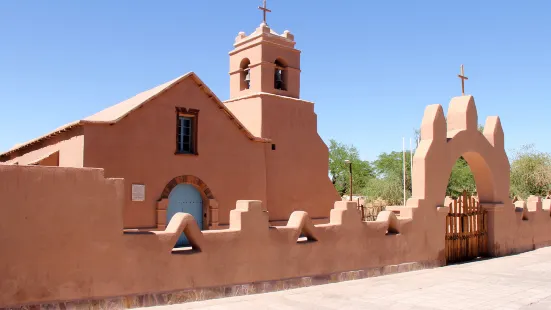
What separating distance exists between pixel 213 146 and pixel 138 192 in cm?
289

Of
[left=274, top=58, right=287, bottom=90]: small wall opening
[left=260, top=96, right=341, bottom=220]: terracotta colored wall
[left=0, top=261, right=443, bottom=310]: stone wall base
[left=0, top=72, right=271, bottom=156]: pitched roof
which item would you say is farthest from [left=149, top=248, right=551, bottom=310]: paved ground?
[left=274, top=58, right=287, bottom=90]: small wall opening

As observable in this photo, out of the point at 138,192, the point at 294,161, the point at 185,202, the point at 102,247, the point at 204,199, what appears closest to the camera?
the point at 102,247

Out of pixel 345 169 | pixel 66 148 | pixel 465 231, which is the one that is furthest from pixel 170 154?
pixel 345 169

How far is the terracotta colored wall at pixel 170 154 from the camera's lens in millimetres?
13125

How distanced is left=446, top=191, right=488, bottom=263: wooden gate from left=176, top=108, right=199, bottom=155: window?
7.54 meters

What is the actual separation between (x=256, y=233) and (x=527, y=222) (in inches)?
401

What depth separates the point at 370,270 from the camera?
32.6 ft

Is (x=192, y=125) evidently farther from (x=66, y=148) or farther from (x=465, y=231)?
(x=465, y=231)

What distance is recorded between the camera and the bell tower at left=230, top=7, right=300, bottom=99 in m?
16.8

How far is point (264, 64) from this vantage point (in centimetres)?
1673

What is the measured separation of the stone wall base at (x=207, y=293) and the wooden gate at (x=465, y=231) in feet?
7.58

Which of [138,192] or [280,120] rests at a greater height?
[280,120]

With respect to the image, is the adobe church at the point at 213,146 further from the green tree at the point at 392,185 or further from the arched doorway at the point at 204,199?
the green tree at the point at 392,185

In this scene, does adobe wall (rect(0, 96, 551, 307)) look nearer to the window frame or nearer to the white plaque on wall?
the white plaque on wall
